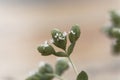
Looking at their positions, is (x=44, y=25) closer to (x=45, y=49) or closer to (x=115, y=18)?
(x=115, y=18)

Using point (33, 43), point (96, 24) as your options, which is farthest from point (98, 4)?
point (33, 43)

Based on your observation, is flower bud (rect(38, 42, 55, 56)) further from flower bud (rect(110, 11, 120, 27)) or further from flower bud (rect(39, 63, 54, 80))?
flower bud (rect(110, 11, 120, 27))

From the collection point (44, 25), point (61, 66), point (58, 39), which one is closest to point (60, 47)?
point (58, 39)

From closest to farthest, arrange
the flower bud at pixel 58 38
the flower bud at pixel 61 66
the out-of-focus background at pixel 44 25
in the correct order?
1. the flower bud at pixel 58 38
2. the flower bud at pixel 61 66
3. the out-of-focus background at pixel 44 25

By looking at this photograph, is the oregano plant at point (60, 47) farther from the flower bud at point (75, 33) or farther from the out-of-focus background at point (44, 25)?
the out-of-focus background at point (44, 25)

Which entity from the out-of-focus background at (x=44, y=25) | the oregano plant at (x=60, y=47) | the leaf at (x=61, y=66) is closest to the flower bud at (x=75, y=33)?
the oregano plant at (x=60, y=47)

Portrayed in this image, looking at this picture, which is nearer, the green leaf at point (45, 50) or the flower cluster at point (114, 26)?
the green leaf at point (45, 50)

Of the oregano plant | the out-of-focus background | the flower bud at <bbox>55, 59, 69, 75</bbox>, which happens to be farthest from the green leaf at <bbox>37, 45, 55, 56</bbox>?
the out-of-focus background

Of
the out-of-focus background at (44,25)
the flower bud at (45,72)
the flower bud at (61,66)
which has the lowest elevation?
the flower bud at (45,72)
